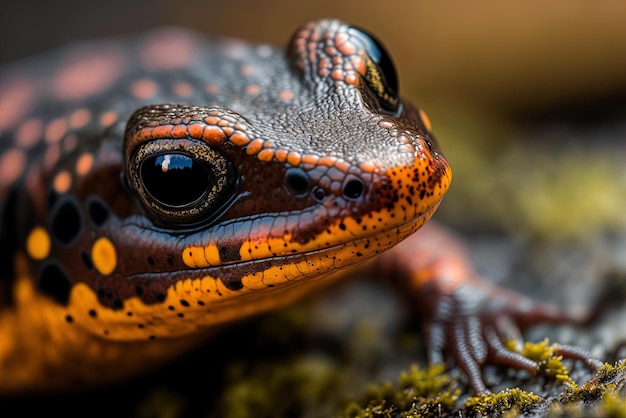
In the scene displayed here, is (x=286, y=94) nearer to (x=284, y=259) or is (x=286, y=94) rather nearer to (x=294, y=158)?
(x=294, y=158)

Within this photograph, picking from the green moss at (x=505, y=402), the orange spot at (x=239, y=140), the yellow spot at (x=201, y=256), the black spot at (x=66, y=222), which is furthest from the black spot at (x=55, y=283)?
the green moss at (x=505, y=402)

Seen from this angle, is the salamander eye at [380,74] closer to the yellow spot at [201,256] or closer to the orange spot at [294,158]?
the orange spot at [294,158]

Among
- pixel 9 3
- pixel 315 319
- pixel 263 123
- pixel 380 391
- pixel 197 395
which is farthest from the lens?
pixel 9 3

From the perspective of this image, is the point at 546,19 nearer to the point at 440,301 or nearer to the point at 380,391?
the point at 440,301

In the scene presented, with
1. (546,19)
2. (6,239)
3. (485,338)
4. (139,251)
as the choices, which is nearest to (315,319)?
(485,338)

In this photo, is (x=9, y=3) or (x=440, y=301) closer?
(x=440, y=301)

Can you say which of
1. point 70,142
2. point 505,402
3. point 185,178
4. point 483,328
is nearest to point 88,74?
point 70,142

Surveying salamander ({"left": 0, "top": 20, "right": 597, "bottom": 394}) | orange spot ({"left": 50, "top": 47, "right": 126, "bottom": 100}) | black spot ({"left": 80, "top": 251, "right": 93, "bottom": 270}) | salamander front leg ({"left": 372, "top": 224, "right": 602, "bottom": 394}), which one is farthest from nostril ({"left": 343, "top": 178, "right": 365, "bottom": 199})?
orange spot ({"left": 50, "top": 47, "right": 126, "bottom": 100})

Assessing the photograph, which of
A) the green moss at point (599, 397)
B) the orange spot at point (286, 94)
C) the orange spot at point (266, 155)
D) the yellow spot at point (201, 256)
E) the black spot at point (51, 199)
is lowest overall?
the green moss at point (599, 397)
